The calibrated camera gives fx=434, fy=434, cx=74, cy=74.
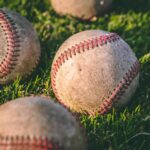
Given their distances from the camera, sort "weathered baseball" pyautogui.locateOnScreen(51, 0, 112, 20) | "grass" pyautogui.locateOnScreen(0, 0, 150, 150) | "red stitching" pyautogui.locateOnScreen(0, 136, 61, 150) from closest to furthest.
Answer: "red stitching" pyautogui.locateOnScreen(0, 136, 61, 150) < "grass" pyautogui.locateOnScreen(0, 0, 150, 150) < "weathered baseball" pyautogui.locateOnScreen(51, 0, 112, 20)

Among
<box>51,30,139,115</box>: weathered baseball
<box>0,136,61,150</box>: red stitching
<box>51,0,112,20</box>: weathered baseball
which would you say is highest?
<box>51,0,112,20</box>: weathered baseball

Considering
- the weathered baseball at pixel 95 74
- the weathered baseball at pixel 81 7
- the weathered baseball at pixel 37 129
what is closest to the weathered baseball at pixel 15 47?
the weathered baseball at pixel 95 74

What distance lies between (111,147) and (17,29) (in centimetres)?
209

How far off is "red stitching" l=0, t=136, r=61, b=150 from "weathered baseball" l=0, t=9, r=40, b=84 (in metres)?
1.77

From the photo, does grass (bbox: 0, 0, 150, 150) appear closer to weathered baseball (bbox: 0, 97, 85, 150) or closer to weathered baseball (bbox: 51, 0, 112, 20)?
weathered baseball (bbox: 51, 0, 112, 20)

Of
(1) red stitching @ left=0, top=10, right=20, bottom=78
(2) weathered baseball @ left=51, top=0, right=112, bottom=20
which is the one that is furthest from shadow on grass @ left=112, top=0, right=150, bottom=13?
(1) red stitching @ left=0, top=10, right=20, bottom=78

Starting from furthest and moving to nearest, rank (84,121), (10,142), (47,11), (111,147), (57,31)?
(47,11) < (57,31) < (84,121) < (111,147) < (10,142)

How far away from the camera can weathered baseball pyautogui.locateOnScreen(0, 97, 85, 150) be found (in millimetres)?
4203

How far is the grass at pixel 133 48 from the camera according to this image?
526cm

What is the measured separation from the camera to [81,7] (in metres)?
7.45

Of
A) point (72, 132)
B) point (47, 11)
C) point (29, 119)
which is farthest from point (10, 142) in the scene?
point (47, 11)

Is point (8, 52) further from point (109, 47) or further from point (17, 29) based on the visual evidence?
point (109, 47)

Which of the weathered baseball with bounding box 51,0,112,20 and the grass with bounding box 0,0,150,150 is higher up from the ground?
the weathered baseball with bounding box 51,0,112,20

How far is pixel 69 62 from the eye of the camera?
548 centimetres
